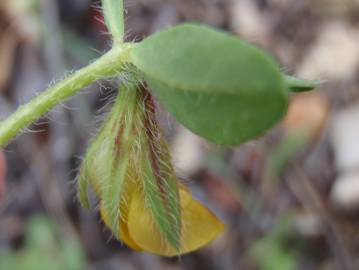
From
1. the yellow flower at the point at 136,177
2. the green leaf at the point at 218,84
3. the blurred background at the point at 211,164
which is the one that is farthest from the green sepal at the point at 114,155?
the blurred background at the point at 211,164

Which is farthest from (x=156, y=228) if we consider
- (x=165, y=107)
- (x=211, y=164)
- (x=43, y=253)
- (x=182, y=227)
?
(x=211, y=164)

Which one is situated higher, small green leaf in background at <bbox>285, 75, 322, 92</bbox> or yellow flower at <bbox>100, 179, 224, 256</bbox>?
small green leaf in background at <bbox>285, 75, 322, 92</bbox>

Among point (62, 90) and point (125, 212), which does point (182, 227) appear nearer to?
point (125, 212)

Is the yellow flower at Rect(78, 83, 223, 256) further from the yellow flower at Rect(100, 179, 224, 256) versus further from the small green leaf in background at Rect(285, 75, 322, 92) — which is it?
the small green leaf in background at Rect(285, 75, 322, 92)

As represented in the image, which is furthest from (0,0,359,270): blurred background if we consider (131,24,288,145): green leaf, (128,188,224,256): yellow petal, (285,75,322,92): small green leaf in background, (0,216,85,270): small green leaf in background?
(131,24,288,145): green leaf

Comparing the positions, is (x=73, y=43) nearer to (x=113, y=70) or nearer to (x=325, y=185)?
(x=325, y=185)

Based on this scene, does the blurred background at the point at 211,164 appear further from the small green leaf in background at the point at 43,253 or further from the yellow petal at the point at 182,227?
the yellow petal at the point at 182,227
